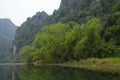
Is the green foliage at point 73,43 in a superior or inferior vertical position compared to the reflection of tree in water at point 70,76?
superior

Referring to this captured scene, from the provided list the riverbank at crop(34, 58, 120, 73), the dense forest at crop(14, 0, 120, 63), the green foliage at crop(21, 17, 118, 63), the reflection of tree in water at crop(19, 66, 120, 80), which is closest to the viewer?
the reflection of tree in water at crop(19, 66, 120, 80)

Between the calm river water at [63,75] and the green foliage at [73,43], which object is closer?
the calm river water at [63,75]

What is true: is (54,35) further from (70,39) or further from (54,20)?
(54,20)

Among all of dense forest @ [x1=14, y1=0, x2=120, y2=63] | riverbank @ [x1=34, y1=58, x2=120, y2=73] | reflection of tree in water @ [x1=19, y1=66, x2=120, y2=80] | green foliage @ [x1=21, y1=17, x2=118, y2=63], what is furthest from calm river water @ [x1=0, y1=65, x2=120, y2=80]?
green foliage @ [x1=21, y1=17, x2=118, y2=63]

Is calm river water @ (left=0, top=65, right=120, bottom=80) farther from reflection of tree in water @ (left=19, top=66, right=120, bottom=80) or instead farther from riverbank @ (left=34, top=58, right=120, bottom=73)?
riverbank @ (left=34, top=58, right=120, bottom=73)

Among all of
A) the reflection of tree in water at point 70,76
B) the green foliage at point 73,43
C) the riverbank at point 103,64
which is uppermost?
the green foliage at point 73,43

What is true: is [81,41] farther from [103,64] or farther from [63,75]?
[63,75]

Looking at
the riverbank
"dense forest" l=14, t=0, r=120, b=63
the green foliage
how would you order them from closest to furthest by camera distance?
the riverbank
the green foliage
"dense forest" l=14, t=0, r=120, b=63

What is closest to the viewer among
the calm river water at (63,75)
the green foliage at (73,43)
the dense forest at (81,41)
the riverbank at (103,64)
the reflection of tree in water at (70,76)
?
the reflection of tree in water at (70,76)

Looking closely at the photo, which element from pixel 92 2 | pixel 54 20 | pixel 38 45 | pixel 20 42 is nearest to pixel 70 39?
pixel 38 45

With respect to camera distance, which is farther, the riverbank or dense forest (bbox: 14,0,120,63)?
dense forest (bbox: 14,0,120,63)

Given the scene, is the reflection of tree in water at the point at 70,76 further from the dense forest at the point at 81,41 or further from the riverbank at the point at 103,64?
the dense forest at the point at 81,41

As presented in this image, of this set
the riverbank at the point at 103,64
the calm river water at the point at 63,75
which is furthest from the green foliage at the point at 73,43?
the calm river water at the point at 63,75

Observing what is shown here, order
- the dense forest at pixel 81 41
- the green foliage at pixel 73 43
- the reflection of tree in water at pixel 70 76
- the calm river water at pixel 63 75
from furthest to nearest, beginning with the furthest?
the dense forest at pixel 81 41 → the green foliage at pixel 73 43 → the calm river water at pixel 63 75 → the reflection of tree in water at pixel 70 76
